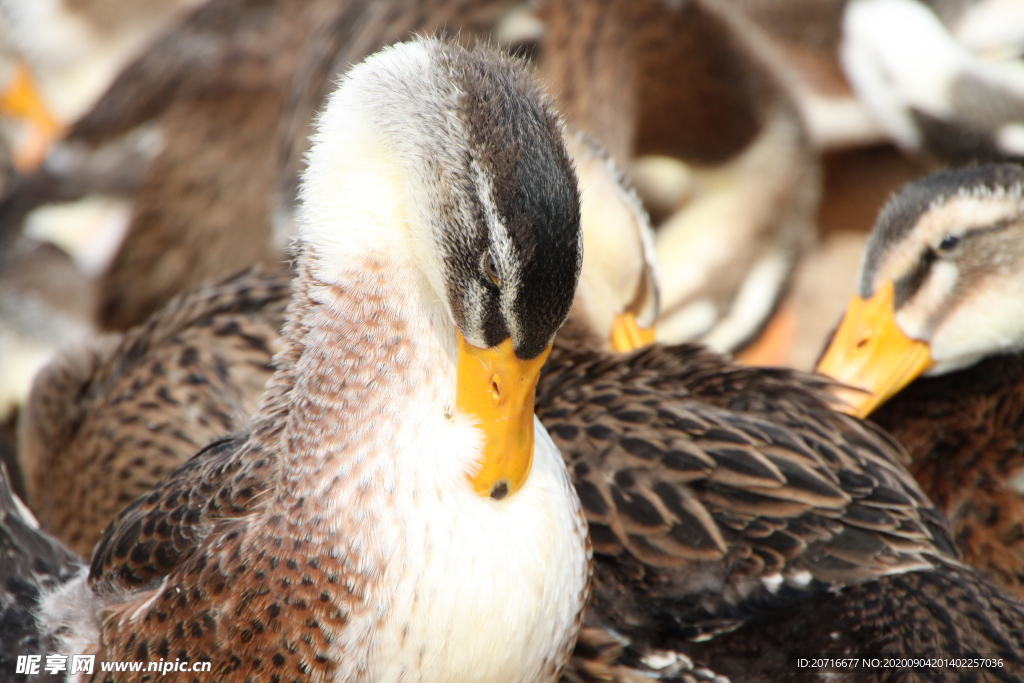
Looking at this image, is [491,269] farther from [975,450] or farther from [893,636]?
[975,450]

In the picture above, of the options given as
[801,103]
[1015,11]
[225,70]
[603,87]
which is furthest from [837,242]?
[225,70]

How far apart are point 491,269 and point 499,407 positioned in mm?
249

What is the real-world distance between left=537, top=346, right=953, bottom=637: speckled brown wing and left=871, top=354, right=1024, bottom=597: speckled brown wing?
1.23ft

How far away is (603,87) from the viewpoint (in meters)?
3.90

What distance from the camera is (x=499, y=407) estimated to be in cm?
186

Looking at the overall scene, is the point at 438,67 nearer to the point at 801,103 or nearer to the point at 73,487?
the point at 73,487

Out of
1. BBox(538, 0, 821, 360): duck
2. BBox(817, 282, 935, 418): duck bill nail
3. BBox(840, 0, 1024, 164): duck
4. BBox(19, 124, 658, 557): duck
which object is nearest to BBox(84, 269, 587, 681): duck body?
BBox(19, 124, 658, 557): duck

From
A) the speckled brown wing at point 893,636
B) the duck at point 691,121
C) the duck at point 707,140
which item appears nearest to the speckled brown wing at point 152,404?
the duck at point 691,121

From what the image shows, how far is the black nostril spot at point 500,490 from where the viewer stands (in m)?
1.88

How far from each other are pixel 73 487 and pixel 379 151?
67.6 inches

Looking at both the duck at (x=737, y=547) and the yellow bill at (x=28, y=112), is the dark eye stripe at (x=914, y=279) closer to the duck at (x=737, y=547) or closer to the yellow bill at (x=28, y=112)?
the duck at (x=737, y=547)

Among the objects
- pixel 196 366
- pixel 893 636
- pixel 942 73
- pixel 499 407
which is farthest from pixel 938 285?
pixel 196 366

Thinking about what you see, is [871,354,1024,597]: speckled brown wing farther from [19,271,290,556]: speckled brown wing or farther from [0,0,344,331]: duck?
[0,0,344,331]: duck

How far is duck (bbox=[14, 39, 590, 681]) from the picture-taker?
1808 millimetres
